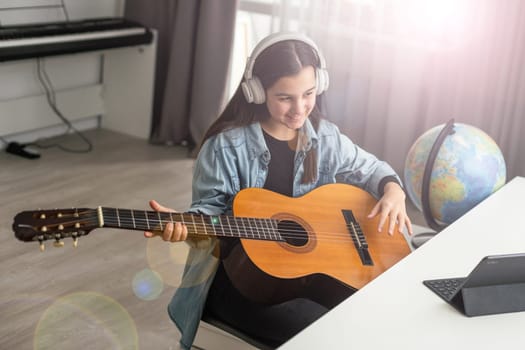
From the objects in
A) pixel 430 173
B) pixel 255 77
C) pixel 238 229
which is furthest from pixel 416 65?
pixel 238 229

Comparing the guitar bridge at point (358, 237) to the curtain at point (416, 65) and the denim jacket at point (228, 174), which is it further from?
the curtain at point (416, 65)

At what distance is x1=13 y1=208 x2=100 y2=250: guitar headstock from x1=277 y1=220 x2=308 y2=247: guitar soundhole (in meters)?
0.48

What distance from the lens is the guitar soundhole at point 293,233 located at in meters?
1.70

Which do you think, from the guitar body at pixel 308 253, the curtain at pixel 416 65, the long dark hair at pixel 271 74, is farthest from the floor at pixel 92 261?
the long dark hair at pixel 271 74

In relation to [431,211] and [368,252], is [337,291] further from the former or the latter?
[431,211]

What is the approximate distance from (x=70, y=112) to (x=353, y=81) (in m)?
1.53

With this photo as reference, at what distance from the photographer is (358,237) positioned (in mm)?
1782

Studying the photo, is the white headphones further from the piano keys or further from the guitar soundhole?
the piano keys

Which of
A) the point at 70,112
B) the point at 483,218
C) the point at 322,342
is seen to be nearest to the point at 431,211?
the point at 483,218

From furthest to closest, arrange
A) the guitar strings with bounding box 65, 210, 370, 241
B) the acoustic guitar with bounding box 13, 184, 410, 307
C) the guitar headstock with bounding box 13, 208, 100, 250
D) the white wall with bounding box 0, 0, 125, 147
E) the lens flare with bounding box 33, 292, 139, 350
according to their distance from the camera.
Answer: the white wall with bounding box 0, 0, 125, 147, the lens flare with bounding box 33, 292, 139, 350, the acoustic guitar with bounding box 13, 184, 410, 307, the guitar strings with bounding box 65, 210, 370, 241, the guitar headstock with bounding box 13, 208, 100, 250

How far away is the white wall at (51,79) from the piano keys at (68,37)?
0.15 m

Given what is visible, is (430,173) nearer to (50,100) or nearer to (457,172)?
(457,172)

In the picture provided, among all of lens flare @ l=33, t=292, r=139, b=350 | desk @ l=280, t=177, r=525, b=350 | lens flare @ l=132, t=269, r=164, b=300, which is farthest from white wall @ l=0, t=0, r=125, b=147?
desk @ l=280, t=177, r=525, b=350

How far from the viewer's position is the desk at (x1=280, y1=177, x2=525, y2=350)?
51.6 inches
